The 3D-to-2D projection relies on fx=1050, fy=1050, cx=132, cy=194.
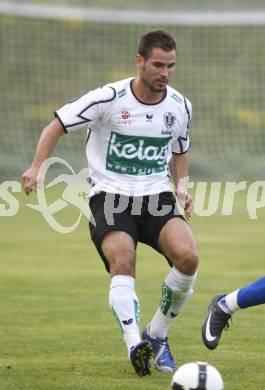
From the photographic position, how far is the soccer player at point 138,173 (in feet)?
24.1

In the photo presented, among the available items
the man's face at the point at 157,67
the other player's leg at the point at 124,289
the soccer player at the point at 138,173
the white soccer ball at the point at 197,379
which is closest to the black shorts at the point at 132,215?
the soccer player at the point at 138,173

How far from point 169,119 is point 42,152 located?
41.0 inches

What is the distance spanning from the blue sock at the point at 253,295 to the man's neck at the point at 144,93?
1.57 metres

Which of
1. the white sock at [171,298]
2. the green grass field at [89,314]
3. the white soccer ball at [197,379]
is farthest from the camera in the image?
the white sock at [171,298]

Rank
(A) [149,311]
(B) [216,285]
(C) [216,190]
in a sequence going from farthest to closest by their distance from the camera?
(C) [216,190], (B) [216,285], (A) [149,311]

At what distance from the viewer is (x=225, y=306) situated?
24.9ft

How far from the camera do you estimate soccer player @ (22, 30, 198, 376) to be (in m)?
7.35

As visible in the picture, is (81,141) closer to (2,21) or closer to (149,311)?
(2,21)

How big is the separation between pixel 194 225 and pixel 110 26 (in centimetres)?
925

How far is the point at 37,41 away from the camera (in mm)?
26531

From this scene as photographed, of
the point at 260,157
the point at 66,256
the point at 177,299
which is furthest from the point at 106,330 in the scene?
the point at 260,157

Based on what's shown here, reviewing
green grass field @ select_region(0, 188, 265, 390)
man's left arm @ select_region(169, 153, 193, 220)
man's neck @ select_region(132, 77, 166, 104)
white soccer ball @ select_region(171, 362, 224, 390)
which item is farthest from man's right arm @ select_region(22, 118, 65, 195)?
white soccer ball @ select_region(171, 362, 224, 390)

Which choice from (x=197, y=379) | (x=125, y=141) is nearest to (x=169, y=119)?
(x=125, y=141)

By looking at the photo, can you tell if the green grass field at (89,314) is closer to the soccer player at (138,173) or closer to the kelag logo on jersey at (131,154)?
the soccer player at (138,173)
